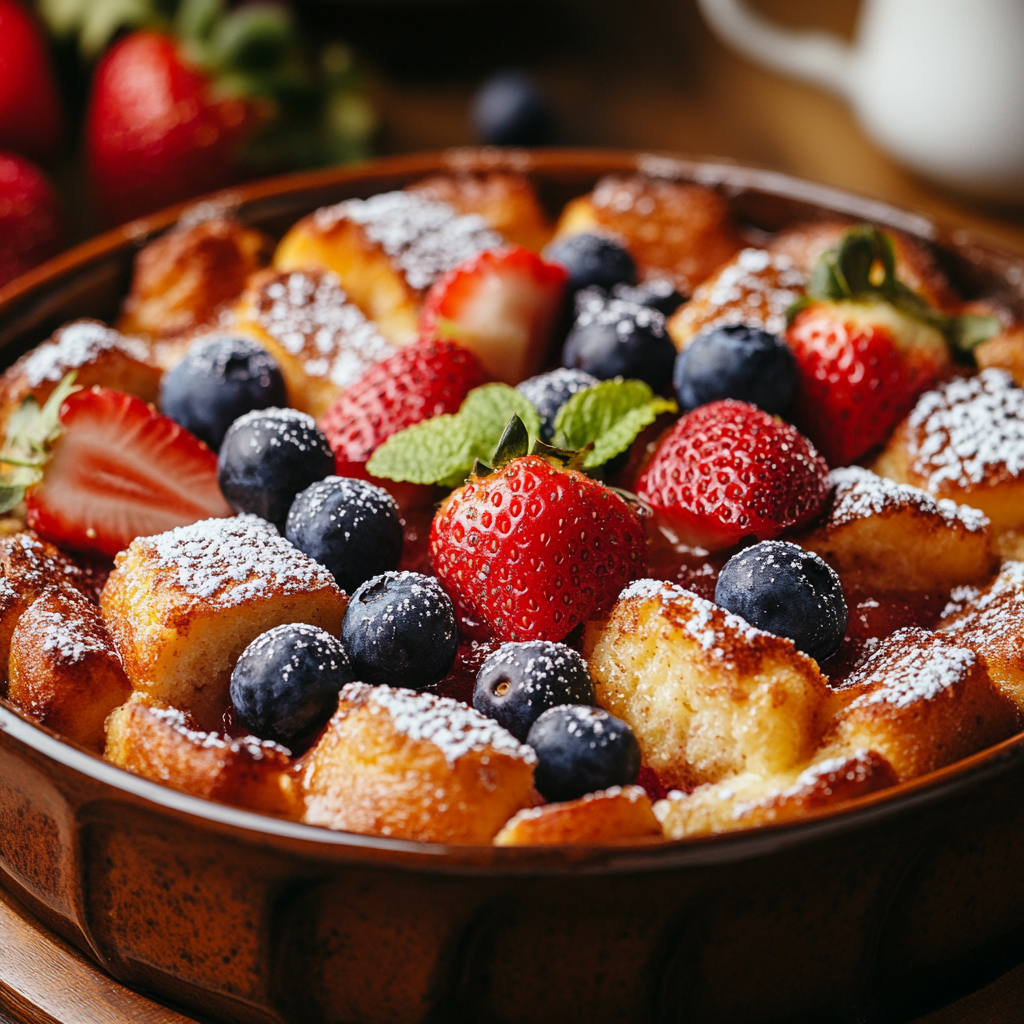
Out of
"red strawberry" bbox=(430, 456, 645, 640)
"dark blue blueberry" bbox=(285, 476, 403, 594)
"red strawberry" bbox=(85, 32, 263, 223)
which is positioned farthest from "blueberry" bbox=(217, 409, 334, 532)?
"red strawberry" bbox=(85, 32, 263, 223)

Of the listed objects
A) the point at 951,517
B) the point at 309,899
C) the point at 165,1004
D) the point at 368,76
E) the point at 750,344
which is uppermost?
the point at 368,76

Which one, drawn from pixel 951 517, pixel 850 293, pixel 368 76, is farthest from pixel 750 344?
pixel 368 76

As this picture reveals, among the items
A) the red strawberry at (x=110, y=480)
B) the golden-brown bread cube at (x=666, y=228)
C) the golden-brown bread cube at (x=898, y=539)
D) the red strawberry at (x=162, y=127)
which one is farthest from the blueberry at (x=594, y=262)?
the red strawberry at (x=162, y=127)

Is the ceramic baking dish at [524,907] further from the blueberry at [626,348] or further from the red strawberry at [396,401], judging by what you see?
the blueberry at [626,348]

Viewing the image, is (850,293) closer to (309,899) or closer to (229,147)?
(309,899)

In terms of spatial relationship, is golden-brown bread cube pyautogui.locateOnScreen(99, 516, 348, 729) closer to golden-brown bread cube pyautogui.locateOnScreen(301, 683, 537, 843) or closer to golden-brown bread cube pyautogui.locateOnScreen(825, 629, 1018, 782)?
golden-brown bread cube pyautogui.locateOnScreen(301, 683, 537, 843)

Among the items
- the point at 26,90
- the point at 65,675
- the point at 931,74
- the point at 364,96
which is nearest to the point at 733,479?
the point at 65,675
